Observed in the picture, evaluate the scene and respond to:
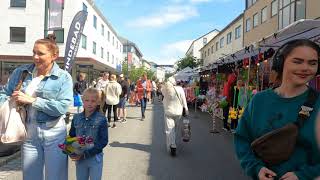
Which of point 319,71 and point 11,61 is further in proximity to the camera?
point 11,61

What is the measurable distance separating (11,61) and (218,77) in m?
27.3

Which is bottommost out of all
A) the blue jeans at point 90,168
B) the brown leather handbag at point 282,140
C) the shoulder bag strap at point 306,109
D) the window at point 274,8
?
the blue jeans at point 90,168

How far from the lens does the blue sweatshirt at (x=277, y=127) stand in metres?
2.19

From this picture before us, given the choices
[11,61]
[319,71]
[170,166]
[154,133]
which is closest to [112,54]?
[11,61]

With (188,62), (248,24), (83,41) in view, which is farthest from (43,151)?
(188,62)

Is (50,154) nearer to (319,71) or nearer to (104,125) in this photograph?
(104,125)

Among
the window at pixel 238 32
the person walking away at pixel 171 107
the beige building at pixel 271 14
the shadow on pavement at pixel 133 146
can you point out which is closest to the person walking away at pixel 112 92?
the shadow on pavement at pixel 133 146

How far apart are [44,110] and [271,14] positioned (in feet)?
110

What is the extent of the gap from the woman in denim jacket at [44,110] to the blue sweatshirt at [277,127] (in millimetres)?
1750

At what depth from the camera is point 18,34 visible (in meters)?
39.9

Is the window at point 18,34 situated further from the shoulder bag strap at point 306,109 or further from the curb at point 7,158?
the shoulder bag strap at point 306,109

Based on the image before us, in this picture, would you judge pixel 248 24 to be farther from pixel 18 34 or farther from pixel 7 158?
pixel 7 158

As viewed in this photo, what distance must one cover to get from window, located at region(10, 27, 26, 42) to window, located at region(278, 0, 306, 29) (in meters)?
23.5

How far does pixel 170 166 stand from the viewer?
7602 mm
